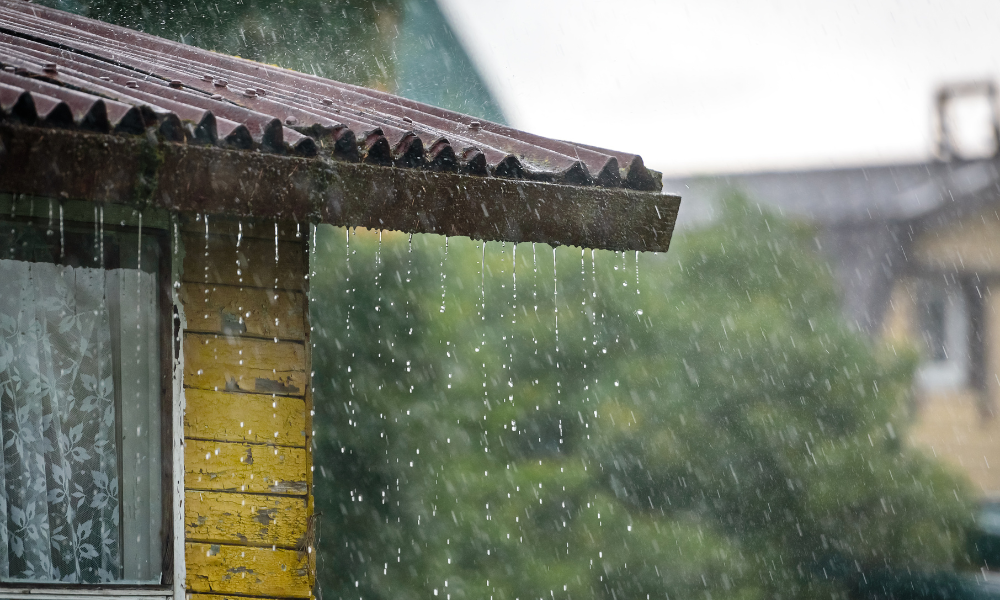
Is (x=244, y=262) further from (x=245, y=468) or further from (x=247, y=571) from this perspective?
(x=247, y=571)

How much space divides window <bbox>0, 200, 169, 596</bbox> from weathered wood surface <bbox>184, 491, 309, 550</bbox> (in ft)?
0.36

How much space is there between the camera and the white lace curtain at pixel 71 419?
2.57m

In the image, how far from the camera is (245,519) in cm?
265

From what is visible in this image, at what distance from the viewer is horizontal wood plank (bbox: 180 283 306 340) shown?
2.67 metres

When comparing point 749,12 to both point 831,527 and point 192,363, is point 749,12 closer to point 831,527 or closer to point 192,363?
point 831,527

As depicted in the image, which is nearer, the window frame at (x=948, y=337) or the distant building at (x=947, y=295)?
the distant building at (x=947, y=295)

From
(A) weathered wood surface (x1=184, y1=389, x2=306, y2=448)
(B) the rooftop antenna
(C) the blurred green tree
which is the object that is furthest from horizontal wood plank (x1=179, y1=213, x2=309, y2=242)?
(B) the rooftop antenna

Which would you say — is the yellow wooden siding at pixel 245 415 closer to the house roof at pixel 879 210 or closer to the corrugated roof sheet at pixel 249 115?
the corrugated roof sheet at pixel 249 115

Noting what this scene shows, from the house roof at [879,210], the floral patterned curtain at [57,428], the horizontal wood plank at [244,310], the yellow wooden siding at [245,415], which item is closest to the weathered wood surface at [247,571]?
the yellow wooden siding at [245,415]

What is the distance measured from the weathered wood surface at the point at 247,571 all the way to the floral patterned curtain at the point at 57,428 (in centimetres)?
25

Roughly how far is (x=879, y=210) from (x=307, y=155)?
20587 mm

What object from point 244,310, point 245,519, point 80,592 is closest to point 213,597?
point 245,519

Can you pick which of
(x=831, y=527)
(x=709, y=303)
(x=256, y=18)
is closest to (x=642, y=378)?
(x=709, y=303)

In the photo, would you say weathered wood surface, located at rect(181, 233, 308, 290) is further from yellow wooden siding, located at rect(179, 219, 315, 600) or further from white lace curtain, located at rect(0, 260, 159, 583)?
white lace curtain, located at rect(0, 260, 159, 583)
